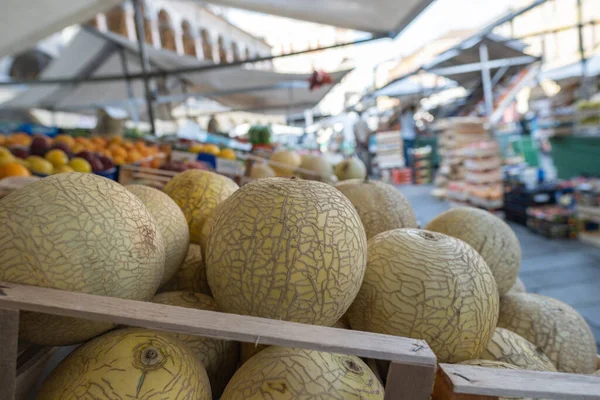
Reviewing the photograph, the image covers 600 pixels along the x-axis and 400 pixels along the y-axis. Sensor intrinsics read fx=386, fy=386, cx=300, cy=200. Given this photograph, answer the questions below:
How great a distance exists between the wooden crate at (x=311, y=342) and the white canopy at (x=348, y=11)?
4.02m

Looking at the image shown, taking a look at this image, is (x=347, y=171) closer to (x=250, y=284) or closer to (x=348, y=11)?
(x=348, y=11)

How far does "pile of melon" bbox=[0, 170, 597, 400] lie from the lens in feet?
2.77

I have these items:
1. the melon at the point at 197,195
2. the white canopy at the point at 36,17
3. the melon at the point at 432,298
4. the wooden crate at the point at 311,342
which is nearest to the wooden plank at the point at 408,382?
the wooden crate at the point at 311,342

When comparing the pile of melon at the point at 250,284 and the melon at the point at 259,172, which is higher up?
the melon at the point at 259,172

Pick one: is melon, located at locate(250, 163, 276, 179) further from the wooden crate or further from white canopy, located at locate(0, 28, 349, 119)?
white canopy, located at locate(0, 28, 349, 119)

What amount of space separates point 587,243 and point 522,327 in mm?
5433

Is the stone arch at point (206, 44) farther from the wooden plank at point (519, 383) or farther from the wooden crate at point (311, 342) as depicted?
the wooden plank at point (519, 383)

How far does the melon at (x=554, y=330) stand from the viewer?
132 centimetres

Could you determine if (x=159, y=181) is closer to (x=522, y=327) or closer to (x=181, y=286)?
(x=181, y=286)

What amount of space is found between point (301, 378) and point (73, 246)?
1.94 ft

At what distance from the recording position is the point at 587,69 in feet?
25.7

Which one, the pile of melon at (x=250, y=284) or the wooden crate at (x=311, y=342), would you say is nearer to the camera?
the wooden crate at (x=311, y=342)

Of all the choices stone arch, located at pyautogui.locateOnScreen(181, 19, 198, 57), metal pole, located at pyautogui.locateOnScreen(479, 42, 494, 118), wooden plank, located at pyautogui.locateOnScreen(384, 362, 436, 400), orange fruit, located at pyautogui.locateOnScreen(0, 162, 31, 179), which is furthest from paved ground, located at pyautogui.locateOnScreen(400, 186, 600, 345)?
stone arch, located at pyautogui.locateOnScreen(181, 19, 198, 57)

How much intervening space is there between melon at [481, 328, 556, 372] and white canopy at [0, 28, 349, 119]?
7.72 m
